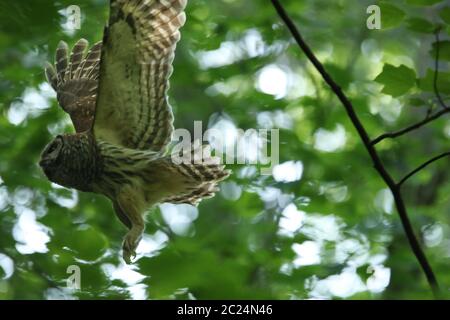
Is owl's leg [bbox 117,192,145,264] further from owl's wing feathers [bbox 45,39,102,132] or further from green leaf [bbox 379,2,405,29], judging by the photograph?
green leaf [bbox 379,2,405,29]

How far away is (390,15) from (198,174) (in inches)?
36.2

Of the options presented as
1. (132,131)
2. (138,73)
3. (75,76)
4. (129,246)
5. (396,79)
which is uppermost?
(75,76)

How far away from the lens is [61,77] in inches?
124

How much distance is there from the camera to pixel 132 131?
1996 mm

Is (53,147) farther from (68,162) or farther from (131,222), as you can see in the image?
(131,222)

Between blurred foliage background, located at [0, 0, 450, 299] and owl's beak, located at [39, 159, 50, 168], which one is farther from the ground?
blurred foliage background, located at [0, 0, 450, 299]

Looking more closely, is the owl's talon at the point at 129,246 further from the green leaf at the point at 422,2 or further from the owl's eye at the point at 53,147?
the green leaf at the point at 422,2

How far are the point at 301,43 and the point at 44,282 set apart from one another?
1413 millimetres

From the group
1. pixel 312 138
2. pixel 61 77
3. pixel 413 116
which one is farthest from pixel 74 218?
pixel 413 116

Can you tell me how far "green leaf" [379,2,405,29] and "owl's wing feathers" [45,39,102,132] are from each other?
1036mm

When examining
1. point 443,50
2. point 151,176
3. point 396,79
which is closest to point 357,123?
point 396,79

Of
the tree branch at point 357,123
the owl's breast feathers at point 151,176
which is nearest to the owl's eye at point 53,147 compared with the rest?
the owl's breast feathers at point 151,176

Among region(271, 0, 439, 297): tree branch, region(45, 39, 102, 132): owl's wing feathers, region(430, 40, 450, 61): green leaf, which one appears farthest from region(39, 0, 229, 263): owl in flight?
region(430, 40, 450, 61): green leaf

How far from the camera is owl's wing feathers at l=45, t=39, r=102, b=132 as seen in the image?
2.92 meters
